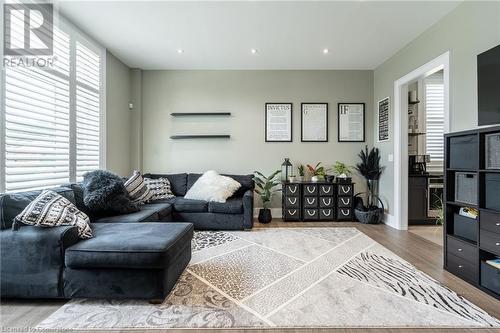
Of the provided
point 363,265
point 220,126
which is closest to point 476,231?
point 363,265

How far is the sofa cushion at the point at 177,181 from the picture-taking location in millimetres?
4488

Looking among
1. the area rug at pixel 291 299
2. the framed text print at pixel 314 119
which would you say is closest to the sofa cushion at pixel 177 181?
the area rug at pixel 291 299

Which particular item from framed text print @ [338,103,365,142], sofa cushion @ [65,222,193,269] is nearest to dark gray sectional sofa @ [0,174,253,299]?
sofa cushion @ [65,222,193,269]

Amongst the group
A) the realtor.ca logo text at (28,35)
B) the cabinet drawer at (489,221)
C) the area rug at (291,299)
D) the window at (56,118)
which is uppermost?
the realtor.ca logo text at (28,35)

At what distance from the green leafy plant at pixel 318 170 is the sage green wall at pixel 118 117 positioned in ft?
11.6

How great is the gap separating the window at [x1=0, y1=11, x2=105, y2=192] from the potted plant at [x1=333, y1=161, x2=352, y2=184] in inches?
162

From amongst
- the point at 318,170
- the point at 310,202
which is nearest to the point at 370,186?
the point at 318,170

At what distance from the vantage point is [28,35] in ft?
8.46

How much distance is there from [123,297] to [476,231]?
3052 mm

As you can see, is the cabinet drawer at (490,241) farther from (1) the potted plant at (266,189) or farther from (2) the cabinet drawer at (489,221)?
(1) the potted plant at (266,189)

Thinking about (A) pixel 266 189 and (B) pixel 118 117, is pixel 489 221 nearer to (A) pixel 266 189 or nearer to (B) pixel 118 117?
(A) pixel 266 189

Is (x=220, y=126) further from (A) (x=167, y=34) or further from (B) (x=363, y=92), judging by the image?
(B) (x=363, y=92)

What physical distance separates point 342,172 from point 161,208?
3306mm

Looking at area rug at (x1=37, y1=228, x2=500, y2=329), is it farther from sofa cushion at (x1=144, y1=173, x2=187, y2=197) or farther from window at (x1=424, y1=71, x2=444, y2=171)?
window at (x1=424, y1=71, x2=444, y2=171)
